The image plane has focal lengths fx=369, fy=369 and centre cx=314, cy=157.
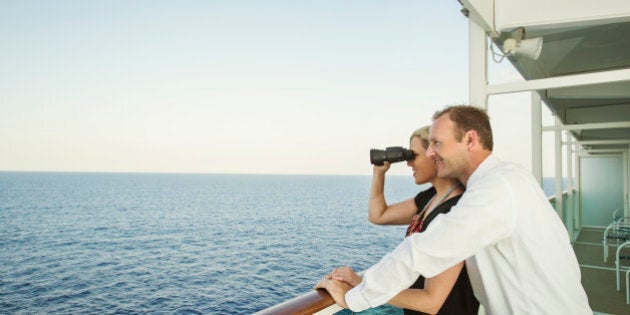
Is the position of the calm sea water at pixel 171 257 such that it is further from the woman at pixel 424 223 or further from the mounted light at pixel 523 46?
the mounted light at pixel 523 46

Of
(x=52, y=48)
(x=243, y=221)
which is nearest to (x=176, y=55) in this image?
(x=52, y=48)

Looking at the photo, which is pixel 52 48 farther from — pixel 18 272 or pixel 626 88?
pixel 626 88

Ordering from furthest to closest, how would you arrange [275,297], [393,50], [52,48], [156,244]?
1. [52,48]
2. [393,50]
3. [156,244]
4. [275,297]

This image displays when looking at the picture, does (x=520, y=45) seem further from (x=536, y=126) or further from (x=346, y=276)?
(x=536, y=126)

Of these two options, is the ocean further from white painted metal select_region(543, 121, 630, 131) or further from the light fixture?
white painted metal select_region(543, 121, 630, 131)

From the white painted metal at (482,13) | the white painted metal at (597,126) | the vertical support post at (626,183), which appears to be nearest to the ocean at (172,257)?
the white painted metal at (482,13)

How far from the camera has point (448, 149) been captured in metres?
1.15

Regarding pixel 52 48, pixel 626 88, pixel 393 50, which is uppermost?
pixel 52 48

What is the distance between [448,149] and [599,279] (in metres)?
5.39

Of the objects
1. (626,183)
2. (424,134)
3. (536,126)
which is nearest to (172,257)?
(626,183)

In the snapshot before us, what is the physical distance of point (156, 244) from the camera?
37812 millimetres

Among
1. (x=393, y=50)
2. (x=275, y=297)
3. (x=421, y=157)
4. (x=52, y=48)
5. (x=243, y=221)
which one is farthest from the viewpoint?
(x=52, y=48)

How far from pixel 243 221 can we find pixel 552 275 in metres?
51.3

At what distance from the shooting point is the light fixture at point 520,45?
230cm
